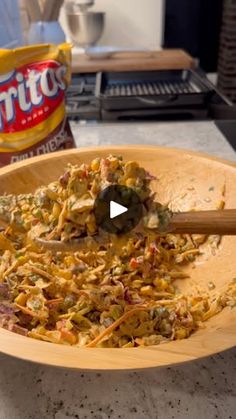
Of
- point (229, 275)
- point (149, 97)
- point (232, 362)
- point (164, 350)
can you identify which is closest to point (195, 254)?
point (229, 275)

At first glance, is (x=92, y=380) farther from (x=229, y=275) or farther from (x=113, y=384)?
(x=229, y=275)

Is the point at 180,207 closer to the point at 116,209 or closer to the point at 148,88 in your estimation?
the point at 116,209

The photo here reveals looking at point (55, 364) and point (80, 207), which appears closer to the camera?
point (55, 364)

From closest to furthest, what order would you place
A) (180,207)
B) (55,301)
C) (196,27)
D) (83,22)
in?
(55,301)
(180,207)
(83,22)
(196,27)

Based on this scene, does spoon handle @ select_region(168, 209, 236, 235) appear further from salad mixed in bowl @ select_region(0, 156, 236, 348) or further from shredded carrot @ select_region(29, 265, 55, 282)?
shredded carrot @ select_region(29, 265, 55, 282)

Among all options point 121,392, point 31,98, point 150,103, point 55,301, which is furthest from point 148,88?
point 121,392

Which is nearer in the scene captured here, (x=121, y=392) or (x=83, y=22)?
(x=121, y=392)

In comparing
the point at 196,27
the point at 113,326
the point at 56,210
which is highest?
the point at 56,210

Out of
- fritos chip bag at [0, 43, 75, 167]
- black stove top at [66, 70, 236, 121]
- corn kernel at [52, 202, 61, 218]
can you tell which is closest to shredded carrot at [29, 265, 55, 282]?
corn kernel at [52, 202, 61, 218]
